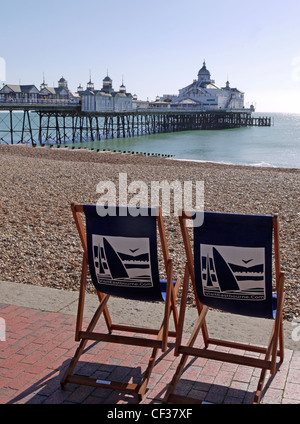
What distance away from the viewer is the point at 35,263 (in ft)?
17.8

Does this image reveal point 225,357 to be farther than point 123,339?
No

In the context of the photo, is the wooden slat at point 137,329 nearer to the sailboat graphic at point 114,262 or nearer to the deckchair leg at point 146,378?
the deckchair leg at point 146,378

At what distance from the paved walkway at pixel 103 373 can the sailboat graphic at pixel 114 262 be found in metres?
0.59

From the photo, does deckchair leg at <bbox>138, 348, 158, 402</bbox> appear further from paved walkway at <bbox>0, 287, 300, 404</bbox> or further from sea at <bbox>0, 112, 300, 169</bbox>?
sea at <bbox>0, 112, 300, 169</bbox>

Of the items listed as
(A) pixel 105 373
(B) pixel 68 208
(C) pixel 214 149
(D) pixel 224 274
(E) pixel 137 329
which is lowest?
(C) pixel 214 149

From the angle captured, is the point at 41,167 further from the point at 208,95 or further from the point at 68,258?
the point at 208,95

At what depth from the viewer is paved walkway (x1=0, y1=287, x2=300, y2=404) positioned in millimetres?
2764

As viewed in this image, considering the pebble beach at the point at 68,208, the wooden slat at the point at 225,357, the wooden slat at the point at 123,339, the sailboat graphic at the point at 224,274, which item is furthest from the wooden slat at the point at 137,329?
the pebble beach at the point at 68,208

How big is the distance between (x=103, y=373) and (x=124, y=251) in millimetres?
745

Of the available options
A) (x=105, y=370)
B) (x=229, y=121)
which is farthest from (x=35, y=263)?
(x=229, y=121)

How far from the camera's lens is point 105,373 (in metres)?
3.03

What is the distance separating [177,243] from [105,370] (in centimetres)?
354

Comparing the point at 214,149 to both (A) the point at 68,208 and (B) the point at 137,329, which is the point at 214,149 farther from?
(B) the point at 137,329

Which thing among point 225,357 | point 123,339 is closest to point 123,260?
point 123,339
